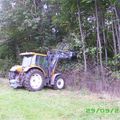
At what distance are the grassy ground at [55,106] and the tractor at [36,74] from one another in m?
1.03

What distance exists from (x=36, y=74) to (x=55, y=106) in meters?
3.17

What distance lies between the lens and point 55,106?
7121 millimetres

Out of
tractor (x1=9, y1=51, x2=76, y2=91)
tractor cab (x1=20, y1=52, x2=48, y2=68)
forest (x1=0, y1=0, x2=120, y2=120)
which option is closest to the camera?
forest (x1=0, y1=0, x2=120, y2=120)

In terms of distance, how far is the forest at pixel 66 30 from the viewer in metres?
10.7

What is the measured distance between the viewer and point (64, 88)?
10.6 metres

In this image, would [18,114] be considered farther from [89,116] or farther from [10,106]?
[89,116]

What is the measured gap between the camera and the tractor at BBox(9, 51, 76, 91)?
394 inches

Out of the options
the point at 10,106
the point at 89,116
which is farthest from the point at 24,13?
the point at 89,116

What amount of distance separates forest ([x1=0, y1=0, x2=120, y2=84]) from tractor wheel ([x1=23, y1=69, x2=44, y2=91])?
6.11 feet
